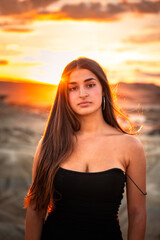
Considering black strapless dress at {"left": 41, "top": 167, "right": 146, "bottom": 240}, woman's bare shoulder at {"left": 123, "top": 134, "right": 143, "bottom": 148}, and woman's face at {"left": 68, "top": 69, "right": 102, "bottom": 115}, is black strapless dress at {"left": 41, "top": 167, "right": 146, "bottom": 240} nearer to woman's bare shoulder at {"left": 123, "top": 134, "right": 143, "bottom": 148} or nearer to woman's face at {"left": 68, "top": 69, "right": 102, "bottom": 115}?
woman's bare shoulder at {"left": 123, "top": 134, "right": 143, "bottom": 148}

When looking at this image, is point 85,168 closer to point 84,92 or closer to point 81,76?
point 84,92

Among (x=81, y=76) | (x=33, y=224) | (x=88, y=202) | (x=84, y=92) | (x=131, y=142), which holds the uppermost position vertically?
(x=81, y=76)

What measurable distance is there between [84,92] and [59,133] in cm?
49

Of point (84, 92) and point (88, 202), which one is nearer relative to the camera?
point (88, 202)

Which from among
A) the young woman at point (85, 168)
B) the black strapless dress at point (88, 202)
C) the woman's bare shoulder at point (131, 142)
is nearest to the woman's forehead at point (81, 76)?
the young woman at point (85, 168)

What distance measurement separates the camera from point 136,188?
7.09ft

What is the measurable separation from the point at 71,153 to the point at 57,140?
213mm

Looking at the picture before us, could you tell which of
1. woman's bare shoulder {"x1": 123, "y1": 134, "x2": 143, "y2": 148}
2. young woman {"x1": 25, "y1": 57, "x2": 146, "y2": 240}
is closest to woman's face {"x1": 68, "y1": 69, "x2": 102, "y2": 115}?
young woman {"x1": 25, "y1": 57, "x2": 146, "y2": 240}

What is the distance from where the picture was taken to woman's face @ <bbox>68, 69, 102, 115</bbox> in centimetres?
219

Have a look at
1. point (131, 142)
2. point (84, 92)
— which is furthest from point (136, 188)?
point (84, 92)

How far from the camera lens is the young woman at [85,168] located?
202 cm

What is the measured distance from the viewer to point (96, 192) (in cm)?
198

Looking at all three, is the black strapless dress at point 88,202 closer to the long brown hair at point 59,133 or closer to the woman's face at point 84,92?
the long brown hair at point 59,133

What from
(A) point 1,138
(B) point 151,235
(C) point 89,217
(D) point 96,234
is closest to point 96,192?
A: (C) point 89,217
